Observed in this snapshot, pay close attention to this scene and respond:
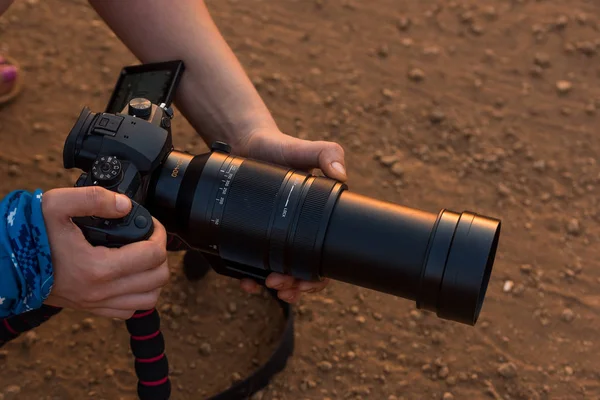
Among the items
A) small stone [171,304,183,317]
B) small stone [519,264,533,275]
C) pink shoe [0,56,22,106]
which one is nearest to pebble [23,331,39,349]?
small stone [171,304,183,317]

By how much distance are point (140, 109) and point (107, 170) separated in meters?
0.17

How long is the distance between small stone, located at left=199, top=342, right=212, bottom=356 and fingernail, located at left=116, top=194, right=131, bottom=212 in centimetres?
73

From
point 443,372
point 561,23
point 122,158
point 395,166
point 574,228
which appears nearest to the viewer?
point 122,158

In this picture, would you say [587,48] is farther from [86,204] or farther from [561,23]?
[86,204]

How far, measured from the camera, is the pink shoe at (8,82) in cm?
245

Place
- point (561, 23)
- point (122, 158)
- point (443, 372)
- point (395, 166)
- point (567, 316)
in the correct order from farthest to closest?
point (561, 23)
point (395, 166)
point (567, 316)
point (443, 372)
point (122, 158)

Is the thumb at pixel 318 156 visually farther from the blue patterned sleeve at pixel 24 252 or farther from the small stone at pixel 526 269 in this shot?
the small stone at pixel 526 269

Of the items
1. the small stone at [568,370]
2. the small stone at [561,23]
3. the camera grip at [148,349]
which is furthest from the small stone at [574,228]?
the camera grip at [148,349]

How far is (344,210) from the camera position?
1499 mm

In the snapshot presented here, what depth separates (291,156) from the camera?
177cm

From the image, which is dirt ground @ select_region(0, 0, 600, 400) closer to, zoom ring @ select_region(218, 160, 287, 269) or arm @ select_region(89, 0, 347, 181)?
arm @ select_region(89, 0, 347, 181)

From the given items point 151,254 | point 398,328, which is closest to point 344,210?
point 151,254

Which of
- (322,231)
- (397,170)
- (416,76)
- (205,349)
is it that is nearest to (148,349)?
(205,349)

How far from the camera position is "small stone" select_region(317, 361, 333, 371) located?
6.57 feet
